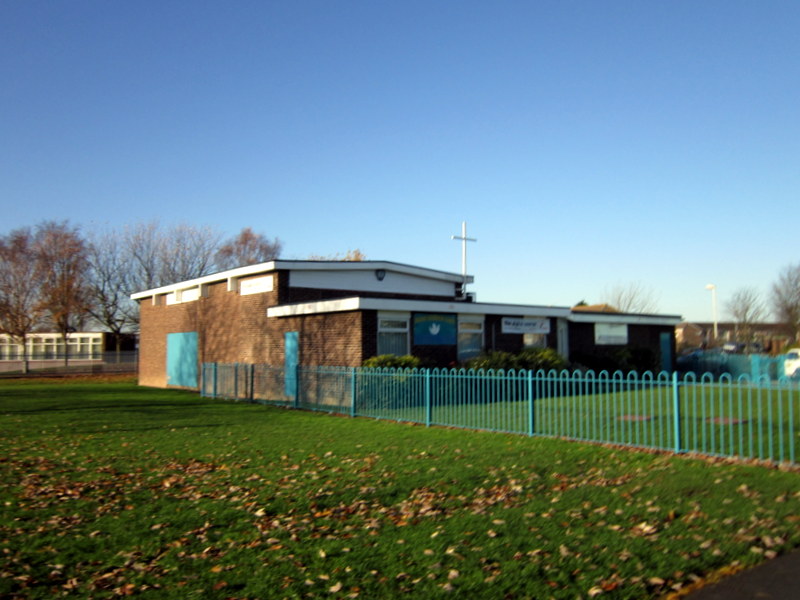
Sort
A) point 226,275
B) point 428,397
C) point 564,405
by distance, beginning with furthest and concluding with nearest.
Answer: point 226,275 < point 564,405 < point 428,397

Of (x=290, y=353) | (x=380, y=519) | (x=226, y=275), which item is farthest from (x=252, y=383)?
(x=380, y=519)

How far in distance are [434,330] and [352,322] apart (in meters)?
2.94

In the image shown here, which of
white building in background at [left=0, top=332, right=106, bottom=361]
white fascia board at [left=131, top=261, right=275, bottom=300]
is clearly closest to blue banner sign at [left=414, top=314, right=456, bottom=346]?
white fascia board at [left=131, top=261, right=275, bottom=300]

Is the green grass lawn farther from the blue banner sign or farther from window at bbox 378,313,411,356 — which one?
the blue banner sign

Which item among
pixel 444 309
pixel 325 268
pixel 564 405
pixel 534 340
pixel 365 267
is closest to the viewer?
pixel 564 405

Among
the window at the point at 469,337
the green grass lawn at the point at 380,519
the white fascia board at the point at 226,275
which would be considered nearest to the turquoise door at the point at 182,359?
the white fascia board at the point at 226,275

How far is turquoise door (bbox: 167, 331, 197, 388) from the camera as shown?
28.1 metres

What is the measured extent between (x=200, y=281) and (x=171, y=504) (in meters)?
20.5

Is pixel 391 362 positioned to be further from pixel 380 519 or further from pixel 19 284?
pixel 19 284

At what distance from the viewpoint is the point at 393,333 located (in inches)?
776

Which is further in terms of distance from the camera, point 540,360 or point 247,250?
point 247,250

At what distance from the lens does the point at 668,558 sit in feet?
17.6

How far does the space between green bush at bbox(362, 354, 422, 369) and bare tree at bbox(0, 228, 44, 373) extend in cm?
3626

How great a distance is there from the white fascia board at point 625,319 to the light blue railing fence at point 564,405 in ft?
27.2
